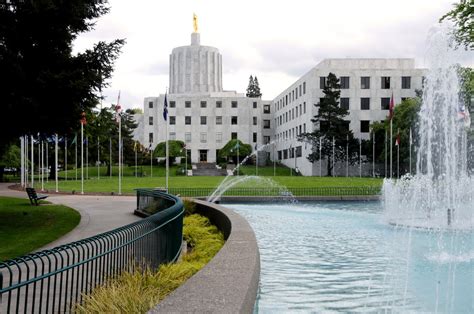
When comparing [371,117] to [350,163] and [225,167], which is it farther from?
[225,167]

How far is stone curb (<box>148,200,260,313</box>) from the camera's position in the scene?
500 centimetres

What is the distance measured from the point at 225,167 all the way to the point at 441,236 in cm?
7072

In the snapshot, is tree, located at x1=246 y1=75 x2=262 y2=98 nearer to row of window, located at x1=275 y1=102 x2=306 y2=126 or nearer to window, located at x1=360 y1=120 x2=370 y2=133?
row of window, located at x1=275 y1=102 x2=306 y2=126

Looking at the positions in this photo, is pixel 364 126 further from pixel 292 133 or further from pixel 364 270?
pixel 364 270

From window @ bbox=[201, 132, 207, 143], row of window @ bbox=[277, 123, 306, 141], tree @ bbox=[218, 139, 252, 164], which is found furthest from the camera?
window @ bbox=[201, 132, 207, 143]

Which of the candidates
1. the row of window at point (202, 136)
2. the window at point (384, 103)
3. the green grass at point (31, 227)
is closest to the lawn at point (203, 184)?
the green grass at point (31, 227)

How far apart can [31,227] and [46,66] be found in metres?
5.28

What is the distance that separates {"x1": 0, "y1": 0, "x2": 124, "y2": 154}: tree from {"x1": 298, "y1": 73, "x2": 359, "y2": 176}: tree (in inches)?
2205

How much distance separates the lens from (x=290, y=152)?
87.2 meters

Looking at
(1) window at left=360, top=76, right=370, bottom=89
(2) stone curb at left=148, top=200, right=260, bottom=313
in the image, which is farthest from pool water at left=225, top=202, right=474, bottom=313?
(1) window at left=360, top=76, right=370, bottom=89

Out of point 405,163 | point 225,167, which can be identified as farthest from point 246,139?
point 405,163

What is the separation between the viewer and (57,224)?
1745 cm

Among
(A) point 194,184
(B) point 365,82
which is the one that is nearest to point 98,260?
(A) point 194,184

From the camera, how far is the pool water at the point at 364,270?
27.6ft
